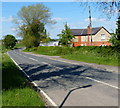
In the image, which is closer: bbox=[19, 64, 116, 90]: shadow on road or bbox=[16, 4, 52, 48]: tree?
bbox=[19, 64, 116, 90]: shadow on road

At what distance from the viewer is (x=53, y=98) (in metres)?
7.71

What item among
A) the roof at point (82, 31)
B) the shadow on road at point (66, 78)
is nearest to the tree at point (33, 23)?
the roof at point (82, 31)

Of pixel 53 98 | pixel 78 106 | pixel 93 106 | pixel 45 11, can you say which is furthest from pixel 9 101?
pixel 45 11

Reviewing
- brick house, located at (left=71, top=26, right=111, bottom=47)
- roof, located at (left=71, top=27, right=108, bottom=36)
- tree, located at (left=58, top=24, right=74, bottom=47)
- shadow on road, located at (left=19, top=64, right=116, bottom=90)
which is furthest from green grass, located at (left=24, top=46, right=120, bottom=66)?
roof, located at (left=71, top=27, right=108, bottom=36)

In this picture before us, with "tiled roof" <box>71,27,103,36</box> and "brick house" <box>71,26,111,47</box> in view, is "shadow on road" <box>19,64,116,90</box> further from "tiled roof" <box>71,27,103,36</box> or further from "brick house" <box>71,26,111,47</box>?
"tiled roof" <box>71,27,103,36</box>

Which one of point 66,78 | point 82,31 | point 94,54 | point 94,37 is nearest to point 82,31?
point 82,31

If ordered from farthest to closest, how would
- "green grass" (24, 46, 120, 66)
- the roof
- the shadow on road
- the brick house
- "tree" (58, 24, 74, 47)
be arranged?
the roof → the brick house → "tree" (58, 24, 74, 47) → "green grass" (24, 46, 120, 66) → the shadow on road

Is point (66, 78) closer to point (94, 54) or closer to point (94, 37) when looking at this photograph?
point (94, 54)

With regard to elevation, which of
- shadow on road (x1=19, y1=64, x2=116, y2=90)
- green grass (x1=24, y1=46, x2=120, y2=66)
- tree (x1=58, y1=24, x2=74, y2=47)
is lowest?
shadow on road (x1=19, y1=64, x2=116, y2=90)

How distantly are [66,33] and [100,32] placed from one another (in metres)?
15.5

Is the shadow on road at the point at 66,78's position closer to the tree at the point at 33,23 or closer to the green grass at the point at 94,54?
the green grass at the point at 94,54

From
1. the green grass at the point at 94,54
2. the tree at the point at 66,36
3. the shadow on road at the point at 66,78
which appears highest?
the tree at the point at 66,36

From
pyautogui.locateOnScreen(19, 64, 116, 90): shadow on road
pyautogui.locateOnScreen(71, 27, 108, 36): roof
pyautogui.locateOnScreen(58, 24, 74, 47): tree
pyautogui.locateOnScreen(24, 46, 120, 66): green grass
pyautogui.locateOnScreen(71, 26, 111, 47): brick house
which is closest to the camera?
pyautogui.locateOnScreen(19, 64, 116, 90): shadow on road

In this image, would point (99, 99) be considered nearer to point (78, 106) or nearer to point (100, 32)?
point (78, 106)
